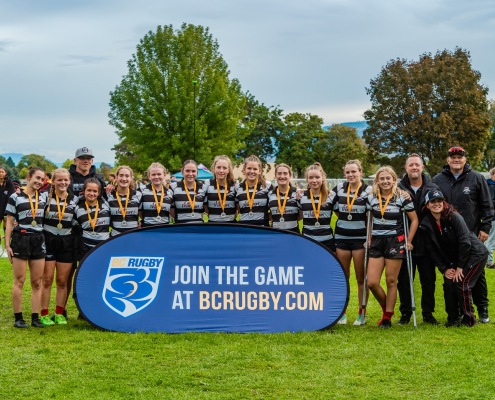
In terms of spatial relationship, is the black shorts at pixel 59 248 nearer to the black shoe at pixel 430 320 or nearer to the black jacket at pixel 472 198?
the black shoe at pixel 430 320

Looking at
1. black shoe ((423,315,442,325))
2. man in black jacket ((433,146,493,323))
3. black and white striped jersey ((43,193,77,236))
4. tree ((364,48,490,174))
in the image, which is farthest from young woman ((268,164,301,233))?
tree ((364,48,490,174))

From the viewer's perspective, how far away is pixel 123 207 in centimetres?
577

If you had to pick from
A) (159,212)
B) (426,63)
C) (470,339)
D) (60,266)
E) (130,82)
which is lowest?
(470,339)

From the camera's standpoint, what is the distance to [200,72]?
1147 inches

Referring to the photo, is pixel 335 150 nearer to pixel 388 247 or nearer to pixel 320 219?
pixel 320 219

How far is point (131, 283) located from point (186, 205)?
117 cm

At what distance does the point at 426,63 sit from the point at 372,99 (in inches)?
174

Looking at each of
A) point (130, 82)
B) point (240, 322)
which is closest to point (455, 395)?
point (240, 322)

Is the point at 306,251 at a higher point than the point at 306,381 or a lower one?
higher

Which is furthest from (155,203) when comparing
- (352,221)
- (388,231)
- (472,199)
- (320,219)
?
(472,199)

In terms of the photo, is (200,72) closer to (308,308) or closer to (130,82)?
(130,82)

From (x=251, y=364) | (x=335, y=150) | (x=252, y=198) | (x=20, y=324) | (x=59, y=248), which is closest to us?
(x=251, y=364)

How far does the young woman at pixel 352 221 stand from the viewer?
5535 mm

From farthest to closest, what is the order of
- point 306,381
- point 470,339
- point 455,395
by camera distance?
point 470,339, point 306,381, point 455,395
